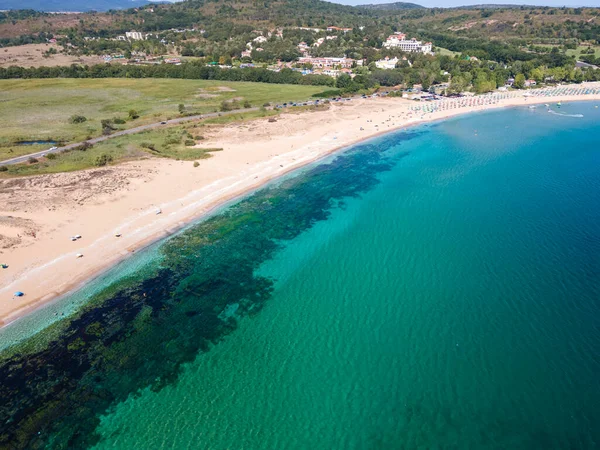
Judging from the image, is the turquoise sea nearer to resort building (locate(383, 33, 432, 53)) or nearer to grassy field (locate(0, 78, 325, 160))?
grassy field (locate(0, 78, 325, 160))

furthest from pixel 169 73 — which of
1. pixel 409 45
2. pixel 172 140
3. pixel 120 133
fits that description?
pixel 409 45

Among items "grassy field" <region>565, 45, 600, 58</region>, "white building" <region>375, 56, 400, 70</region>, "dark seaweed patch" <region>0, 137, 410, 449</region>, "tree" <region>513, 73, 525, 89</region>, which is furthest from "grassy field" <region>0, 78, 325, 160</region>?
"grassy field" <region>565, 45, 600, 58</region>

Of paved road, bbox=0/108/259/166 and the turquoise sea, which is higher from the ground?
paved road, bbox=0/108/259/166

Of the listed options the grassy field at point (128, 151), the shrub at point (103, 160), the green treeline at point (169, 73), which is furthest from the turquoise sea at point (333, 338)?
the green treeline at point (169, 73)

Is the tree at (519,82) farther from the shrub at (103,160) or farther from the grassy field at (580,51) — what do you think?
the shrub at (103,160)

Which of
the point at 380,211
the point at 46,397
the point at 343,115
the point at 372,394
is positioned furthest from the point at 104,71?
the point at 372,394

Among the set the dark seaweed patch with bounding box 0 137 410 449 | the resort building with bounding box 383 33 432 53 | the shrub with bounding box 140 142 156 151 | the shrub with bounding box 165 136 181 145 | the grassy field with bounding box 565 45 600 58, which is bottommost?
the dark seaweed patch with bounding box 0 137 410 449
